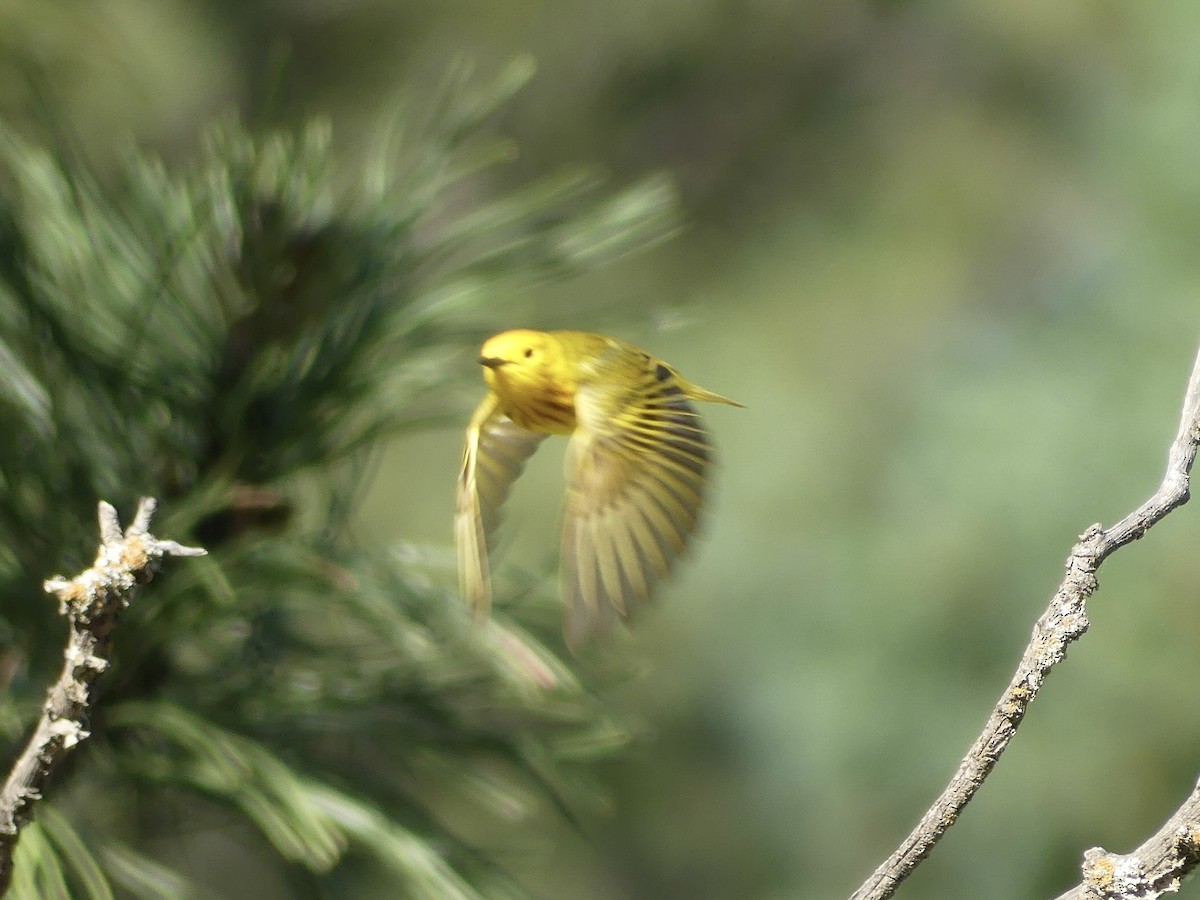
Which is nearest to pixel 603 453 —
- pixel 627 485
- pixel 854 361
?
pixel 627 485

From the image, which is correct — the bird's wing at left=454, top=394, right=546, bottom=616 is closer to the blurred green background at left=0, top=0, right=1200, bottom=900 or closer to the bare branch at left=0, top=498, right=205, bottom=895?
the bare branch at left=0, top=498, right=205, bottom=895

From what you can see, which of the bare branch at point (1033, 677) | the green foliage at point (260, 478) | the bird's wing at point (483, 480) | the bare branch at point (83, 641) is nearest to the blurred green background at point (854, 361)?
the green foliage at point (260, 478)

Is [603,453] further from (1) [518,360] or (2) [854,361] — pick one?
(2) [854,361]

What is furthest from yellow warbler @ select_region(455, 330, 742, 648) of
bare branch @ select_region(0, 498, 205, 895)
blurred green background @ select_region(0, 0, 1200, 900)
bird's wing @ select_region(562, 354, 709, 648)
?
blurred green background @ select_region(0, 0, 1200, 900)

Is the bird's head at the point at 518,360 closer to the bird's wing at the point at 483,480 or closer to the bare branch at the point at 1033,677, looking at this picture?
the bird's wing at the point at 483,480

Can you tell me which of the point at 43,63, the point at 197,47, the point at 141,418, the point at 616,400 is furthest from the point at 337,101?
the point at 616,400
